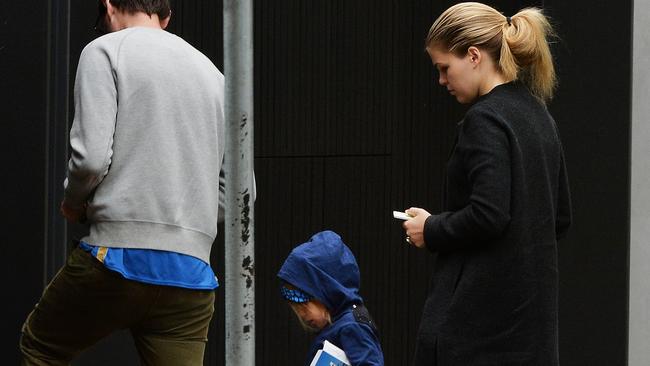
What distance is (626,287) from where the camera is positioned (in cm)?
632

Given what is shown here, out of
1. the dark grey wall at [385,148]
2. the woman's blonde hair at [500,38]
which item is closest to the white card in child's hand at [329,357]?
the woman's blonde hair at [500,38]

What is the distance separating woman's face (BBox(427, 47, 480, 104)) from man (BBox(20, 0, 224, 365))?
2.71 ft

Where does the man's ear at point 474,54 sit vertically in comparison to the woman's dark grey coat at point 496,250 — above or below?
above

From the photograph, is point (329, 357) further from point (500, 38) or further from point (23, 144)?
point (23, 144)

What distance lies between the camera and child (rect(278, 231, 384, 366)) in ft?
15.1

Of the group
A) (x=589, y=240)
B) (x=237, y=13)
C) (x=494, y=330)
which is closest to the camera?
(x=237, y=13)

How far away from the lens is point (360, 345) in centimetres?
447

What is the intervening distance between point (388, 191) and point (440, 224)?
8.57 ft

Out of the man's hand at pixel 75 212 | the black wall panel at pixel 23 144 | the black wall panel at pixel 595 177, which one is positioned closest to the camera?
the man's hand at pixel 75 212

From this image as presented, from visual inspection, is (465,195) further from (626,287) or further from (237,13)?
(626,287)

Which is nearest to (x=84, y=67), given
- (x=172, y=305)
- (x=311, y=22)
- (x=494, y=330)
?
(x=172, y=305)

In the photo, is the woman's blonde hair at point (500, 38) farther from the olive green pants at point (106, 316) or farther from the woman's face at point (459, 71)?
the olive green pants at point (106, 316)

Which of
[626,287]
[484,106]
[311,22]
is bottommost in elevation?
[626,287]

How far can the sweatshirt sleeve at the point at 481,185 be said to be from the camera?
12.6 feet
